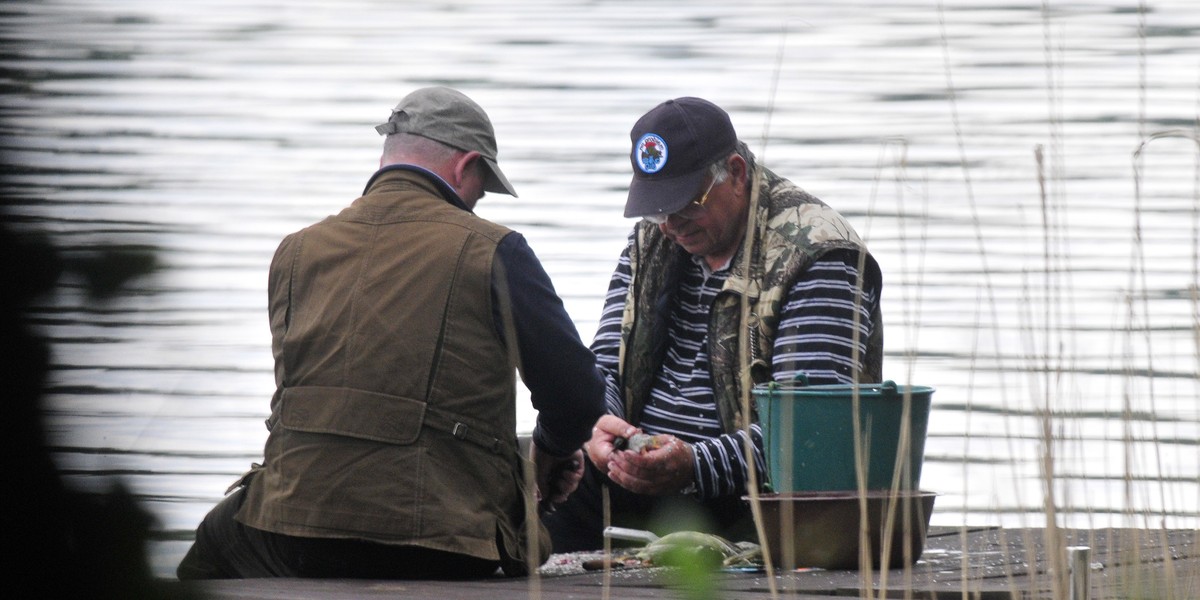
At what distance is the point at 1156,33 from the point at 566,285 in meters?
4.09

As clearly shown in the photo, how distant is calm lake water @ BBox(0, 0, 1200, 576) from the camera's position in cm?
62

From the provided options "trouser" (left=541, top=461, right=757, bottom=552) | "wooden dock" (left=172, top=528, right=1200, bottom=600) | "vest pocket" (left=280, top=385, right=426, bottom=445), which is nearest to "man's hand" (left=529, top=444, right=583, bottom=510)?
"wooden dock" (left=172, top=528, right=1200, bottom=600)

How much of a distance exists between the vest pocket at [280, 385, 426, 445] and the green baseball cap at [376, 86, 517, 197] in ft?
1.64

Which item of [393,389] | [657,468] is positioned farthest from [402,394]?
[657,468]

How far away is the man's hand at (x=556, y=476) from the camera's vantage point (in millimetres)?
2953

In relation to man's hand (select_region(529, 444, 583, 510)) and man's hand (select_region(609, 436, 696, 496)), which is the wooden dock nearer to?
man's hand (select_region(529, 444, 583, 510))

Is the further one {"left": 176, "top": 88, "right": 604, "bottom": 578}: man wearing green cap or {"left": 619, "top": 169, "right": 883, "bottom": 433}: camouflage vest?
{"left": 619, "top": 169, "right": 883, "bottom": 433}: camouflage vest

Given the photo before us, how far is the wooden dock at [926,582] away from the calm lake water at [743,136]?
0.26 ft

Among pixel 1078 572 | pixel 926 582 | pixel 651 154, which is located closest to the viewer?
pixel 1078 572

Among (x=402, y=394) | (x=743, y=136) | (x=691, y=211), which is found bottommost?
(x=402, y=394)

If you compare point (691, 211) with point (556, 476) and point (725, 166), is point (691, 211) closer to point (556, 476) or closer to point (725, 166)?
point (725, 166)

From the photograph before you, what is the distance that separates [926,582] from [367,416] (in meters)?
0.95

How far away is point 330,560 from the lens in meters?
A: 2.67

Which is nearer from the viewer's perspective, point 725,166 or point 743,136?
point 725,166
